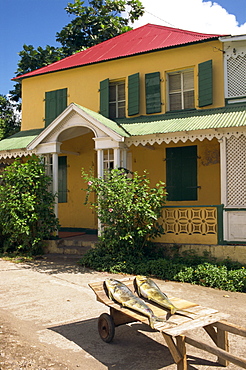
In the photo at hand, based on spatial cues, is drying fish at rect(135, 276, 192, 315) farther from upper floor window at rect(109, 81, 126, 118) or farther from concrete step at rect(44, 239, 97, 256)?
upper floor window at rect(109, 81, 126, 118)

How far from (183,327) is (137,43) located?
1114 cm

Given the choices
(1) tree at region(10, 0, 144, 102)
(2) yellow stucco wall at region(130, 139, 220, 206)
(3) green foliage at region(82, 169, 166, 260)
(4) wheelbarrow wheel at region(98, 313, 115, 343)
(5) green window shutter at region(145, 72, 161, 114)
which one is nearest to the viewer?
(4) wheelbarrow wheel at region(98, 313, 115, 343)

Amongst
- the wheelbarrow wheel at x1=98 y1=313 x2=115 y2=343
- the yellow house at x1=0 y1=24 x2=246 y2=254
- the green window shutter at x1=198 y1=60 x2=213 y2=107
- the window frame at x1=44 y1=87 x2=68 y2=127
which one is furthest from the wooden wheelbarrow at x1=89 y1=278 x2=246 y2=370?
the window frame at x1=44 y1=87 x2=68 y2=127

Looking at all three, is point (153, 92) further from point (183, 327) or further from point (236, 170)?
point (183, 327)

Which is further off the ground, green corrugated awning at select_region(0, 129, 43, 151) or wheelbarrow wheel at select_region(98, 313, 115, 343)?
green corrugated awning at select_region(0, 129, 43, 151)

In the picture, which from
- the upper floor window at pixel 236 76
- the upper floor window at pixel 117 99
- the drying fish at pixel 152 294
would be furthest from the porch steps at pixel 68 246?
the upper floor window at pixel 236 76

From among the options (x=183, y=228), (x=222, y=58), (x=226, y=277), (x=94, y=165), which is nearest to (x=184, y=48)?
(x=222, y=58)

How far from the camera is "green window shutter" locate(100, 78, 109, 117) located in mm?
11852

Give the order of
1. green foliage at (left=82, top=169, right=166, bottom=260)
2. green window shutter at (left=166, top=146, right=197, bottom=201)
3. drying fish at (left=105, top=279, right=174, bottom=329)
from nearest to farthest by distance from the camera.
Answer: drying fish at (left=105, top=279, right=174, bottom=329), green foliage at (left=82, top=169, right=166, bottom=260), green window shutter at (left=166, top=146, right=197, bottom=201)

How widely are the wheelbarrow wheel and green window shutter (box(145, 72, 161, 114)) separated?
25.6 ft

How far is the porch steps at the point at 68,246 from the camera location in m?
10.2

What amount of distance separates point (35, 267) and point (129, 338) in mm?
4927

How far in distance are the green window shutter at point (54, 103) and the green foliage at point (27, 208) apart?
2835 millimetres

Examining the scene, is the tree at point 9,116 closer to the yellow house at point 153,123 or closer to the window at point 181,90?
the yellow house at point 153,123
